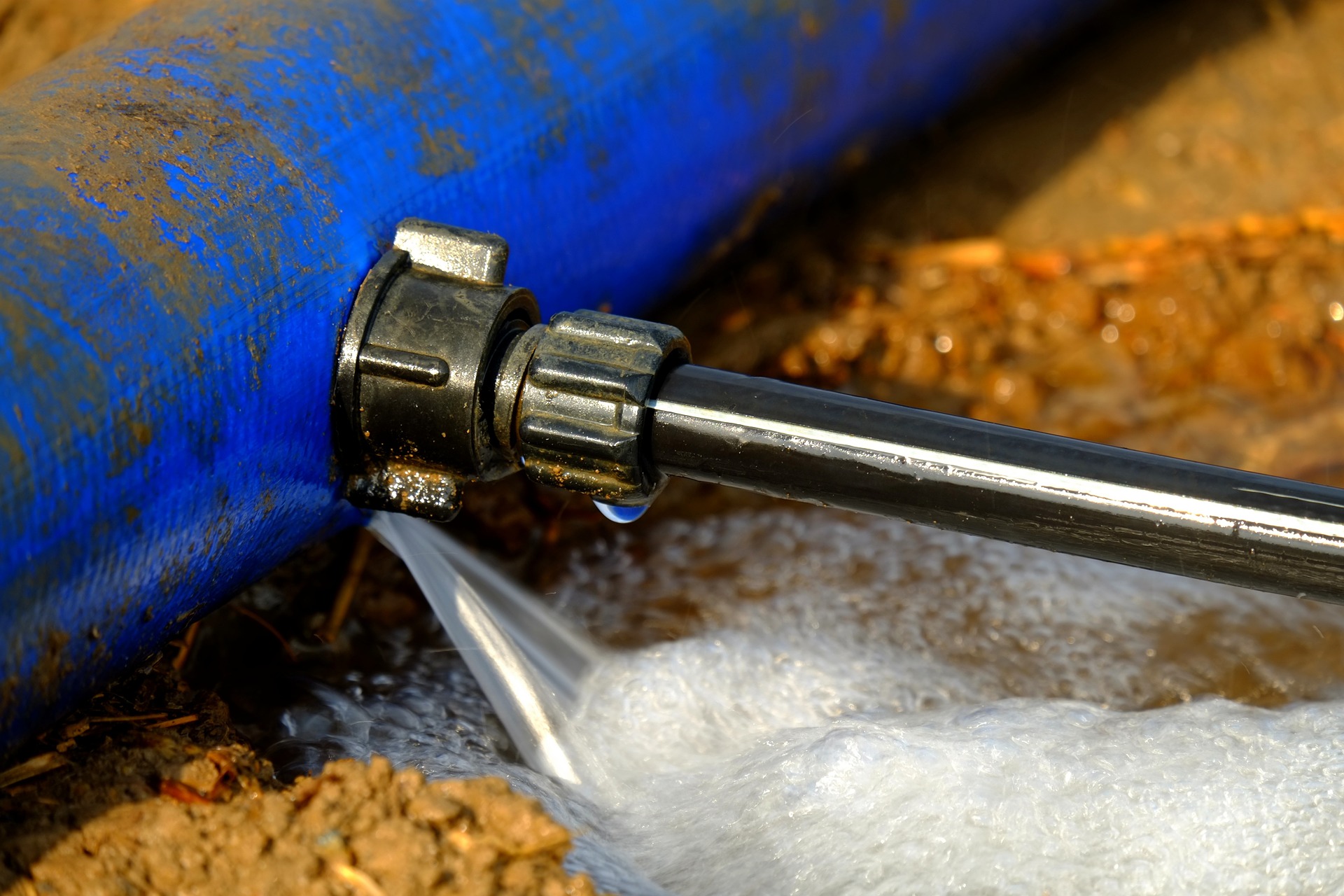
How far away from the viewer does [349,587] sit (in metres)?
1.71

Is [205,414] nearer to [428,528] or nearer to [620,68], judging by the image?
[428,528]

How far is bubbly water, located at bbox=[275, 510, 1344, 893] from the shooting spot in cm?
137

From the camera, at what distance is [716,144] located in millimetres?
1877

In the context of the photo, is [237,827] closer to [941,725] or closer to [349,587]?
[349,587]

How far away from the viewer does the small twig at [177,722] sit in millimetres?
1255

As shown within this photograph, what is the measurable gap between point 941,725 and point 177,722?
2.97ft

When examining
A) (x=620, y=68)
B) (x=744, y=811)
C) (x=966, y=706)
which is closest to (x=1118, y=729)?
(x=966, y=706)

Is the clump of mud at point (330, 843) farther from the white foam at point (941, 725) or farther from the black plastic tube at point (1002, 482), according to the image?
the black plastic tube at point (1002, 482)

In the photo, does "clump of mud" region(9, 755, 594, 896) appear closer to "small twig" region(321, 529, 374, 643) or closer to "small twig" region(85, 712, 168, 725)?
"small twig" region(85, 712, 168, 725)

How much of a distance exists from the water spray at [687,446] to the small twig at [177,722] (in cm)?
29

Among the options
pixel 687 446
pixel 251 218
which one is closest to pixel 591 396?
pixel 687 446

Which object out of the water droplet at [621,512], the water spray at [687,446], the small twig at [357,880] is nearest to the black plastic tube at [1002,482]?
the water spray at [687,446]

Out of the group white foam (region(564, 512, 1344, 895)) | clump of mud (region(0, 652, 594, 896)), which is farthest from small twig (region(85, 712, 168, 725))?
white foam (region(564, 512, 1344, 895))

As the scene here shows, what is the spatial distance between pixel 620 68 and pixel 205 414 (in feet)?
2.71
